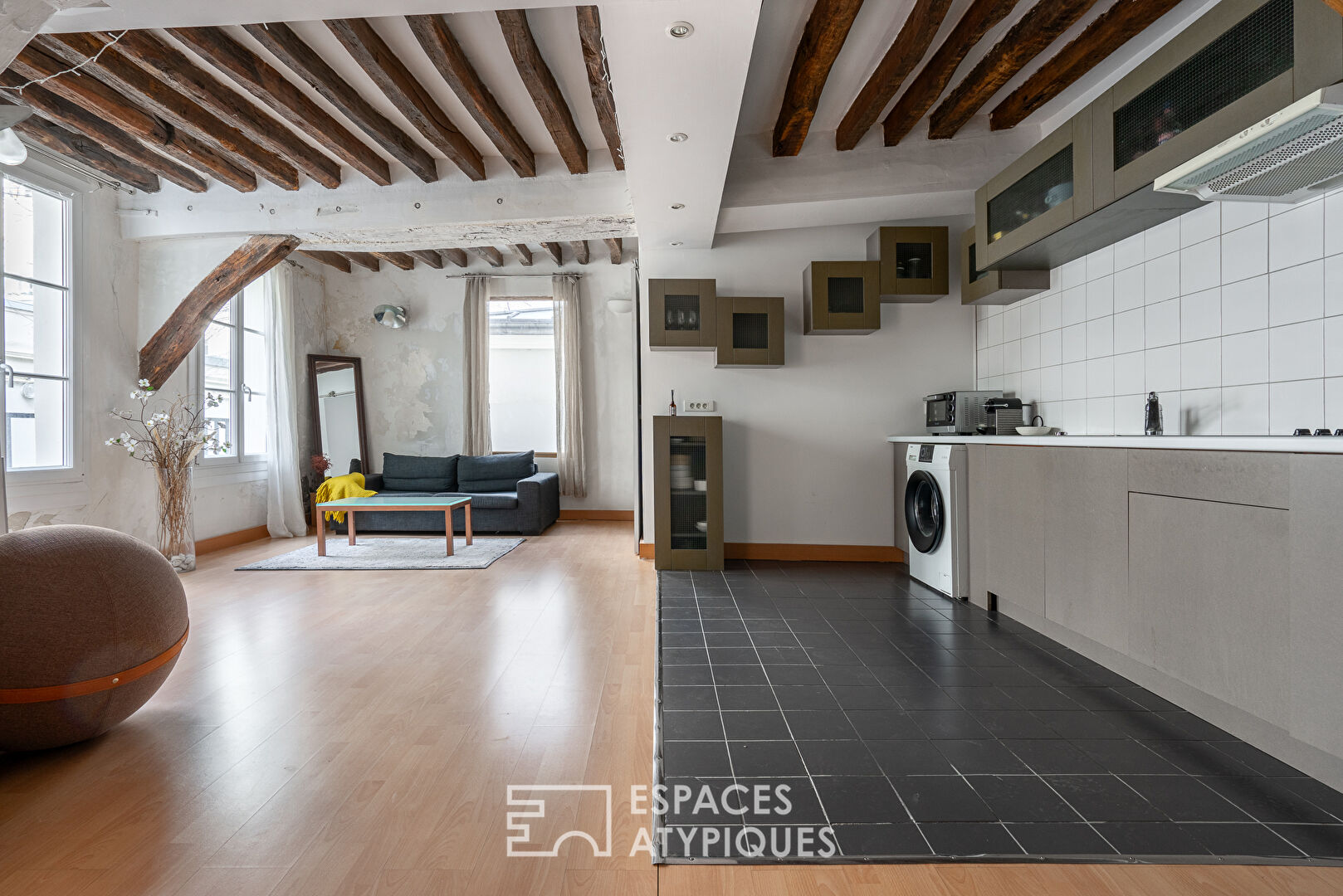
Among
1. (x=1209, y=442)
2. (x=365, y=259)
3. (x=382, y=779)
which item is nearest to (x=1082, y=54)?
(x=1209, y=442)

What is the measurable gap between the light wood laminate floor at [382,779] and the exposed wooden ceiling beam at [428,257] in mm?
4481

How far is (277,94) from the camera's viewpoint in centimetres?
335

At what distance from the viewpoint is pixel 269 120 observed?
152 inches

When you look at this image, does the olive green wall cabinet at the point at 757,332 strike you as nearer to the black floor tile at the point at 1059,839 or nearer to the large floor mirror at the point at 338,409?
the black floor tile at the point at 1059,839

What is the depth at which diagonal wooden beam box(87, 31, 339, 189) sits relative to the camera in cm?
295

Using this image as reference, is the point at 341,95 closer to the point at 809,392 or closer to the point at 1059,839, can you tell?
the point at 809,392

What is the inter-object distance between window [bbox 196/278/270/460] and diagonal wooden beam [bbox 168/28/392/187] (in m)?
2.34

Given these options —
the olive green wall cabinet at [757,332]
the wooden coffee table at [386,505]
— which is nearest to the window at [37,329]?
the wooden coffee table at [386,505]

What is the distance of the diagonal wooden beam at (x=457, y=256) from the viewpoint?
701 cm

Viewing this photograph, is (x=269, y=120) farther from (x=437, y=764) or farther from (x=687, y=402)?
(x=437, y=764)

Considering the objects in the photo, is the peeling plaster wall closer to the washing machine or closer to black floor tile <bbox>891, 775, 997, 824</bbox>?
the washing machine

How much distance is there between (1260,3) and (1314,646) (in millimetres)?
1869

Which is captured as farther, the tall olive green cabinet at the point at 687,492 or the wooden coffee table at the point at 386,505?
the wooden coffee table at the point at 386,505

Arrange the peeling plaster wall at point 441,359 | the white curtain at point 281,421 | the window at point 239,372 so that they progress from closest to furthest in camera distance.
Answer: the window at point 239,372, the white curtain at point 281,421, the peeling plaster wall at point 441,359
